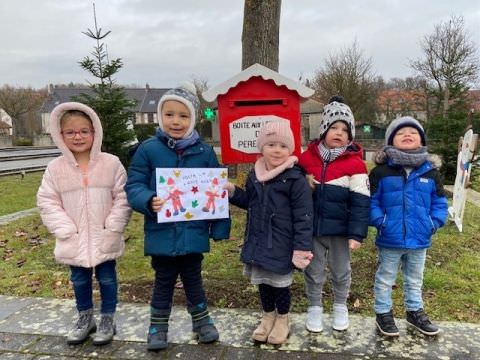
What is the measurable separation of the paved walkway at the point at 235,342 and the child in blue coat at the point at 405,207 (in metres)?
0.15

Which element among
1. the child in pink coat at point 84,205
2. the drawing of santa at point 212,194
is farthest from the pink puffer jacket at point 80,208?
the drawing of santa at point 212,194

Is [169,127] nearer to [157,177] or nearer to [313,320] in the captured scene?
[157,177]

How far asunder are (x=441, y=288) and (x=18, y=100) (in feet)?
192

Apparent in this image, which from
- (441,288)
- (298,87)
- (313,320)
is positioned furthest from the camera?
(441,288)

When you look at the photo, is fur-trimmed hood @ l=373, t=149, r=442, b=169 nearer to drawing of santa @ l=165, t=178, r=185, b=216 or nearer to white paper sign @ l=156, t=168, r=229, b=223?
white paper sign @ l=156, t=168, r=229, b=223

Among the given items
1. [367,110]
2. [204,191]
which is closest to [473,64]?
[367,110]

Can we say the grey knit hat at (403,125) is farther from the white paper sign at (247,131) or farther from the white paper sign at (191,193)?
the white paper sign at (191,193)

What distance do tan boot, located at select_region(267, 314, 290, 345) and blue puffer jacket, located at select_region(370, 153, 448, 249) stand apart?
3.02ft

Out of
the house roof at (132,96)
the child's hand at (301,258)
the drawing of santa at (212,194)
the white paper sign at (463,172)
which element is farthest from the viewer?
the house roof at (132,96)

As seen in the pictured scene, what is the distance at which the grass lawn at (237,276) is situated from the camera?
3.78 metres

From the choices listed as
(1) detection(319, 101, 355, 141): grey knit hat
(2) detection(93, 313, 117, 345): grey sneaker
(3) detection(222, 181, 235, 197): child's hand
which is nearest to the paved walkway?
(2) detection(93, 313, 117, 345): grey sneaker

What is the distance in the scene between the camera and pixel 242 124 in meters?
3.52

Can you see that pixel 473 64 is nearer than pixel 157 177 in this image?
No

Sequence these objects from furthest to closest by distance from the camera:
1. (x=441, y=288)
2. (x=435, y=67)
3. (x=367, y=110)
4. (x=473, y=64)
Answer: (x=367, y=110) → (x=435, y=67) → (x=473, y=64) → (x=441, y=288)
